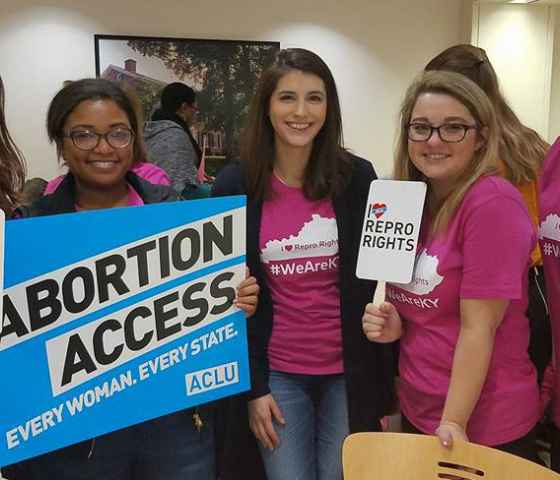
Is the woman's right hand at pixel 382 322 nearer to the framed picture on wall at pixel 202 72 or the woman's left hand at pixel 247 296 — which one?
the woman's left hand at pixel 247 296

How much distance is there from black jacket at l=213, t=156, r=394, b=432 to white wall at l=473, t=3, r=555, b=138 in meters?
4.14

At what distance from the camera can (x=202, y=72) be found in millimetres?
4883

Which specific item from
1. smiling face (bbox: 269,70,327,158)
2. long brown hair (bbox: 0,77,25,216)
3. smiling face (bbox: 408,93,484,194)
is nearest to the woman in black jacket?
smiling face (bbox: 269,70,327,158)

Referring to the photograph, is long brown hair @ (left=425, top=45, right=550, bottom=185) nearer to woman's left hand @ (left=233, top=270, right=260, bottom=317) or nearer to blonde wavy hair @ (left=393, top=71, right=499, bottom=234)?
blonde wavy hair @ (left=393, top=71, right=499, bottom=234)

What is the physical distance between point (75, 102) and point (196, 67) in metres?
3.77

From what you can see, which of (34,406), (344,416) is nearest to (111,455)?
(34,406)

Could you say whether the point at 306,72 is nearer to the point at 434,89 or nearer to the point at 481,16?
the point at 434,89

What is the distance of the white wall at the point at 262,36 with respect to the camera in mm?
4633

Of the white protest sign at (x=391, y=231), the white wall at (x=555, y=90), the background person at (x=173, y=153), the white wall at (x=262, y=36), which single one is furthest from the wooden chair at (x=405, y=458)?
the white wall at (x=555, y=90)

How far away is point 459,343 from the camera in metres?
1.20

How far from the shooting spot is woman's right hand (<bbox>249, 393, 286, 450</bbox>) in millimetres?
1518

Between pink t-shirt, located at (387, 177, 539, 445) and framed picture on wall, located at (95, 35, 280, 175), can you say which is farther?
framed picture on wall, located at (95, 35, 280, 175)

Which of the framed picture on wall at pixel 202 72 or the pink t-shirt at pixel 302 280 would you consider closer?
the pink t-shirt at pixel 302 280

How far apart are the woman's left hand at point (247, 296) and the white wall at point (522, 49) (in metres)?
4.41
